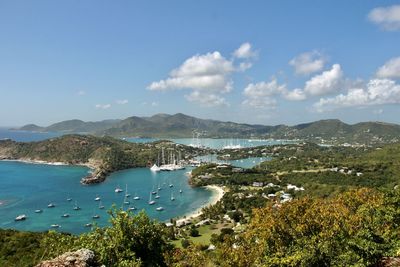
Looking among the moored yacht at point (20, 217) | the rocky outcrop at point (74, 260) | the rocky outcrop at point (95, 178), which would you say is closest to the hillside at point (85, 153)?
the rocky outcrop at point (95, 178)

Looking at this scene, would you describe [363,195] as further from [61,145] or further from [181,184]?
[61,145]

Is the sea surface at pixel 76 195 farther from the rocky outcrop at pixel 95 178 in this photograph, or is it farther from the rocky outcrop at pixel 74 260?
the rocky outcrop at pixel 74 260

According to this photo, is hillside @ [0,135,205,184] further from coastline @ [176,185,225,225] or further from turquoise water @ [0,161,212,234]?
coastline @ [176,185,225,225]

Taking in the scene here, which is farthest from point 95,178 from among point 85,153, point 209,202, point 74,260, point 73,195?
point 74,260

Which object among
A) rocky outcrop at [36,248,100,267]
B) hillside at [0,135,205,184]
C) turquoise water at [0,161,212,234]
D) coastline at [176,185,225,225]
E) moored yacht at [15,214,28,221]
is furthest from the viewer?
hillside at [0,135,205,184]

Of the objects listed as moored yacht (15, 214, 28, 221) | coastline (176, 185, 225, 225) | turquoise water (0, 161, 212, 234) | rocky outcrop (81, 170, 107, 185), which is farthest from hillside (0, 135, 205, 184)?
moored yacht (15, 214, 28, 221)
